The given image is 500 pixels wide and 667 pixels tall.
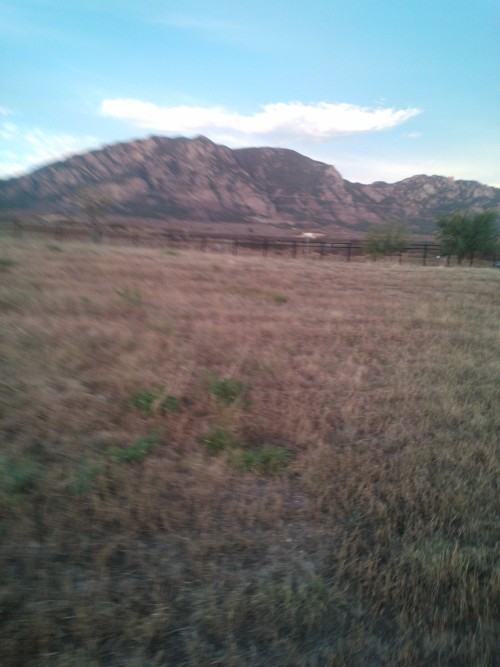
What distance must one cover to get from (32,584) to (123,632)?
701 mm

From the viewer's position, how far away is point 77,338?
783cm

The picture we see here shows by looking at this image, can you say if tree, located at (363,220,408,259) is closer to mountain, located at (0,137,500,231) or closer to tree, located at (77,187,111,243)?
tree, located at (77,187,111,243)

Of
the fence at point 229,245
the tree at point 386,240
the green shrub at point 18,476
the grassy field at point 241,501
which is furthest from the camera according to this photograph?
the tree at point 386,240

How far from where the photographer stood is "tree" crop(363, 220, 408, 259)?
43.3m

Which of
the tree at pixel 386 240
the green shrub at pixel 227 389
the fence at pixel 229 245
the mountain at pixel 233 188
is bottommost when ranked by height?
the green shrub at pixel 227 389

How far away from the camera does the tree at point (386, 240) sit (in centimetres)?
4328

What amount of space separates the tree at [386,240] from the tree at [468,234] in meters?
3.59

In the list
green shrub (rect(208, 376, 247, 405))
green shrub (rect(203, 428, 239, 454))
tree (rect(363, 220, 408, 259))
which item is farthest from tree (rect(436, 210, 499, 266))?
green shrub (rect(203, 428, 239, 454))

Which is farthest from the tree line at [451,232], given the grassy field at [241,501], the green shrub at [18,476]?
the green shrub at [18,476]

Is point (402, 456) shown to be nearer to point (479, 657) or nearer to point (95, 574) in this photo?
point (479, 657)

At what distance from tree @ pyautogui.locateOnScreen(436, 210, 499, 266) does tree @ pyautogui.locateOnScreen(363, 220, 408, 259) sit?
3.59 metres

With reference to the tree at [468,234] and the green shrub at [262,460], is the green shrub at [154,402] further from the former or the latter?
the tree at [468,234]

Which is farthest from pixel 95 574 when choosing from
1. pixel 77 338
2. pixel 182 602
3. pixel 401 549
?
pixel 77 338

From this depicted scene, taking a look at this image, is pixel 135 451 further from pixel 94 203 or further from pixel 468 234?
pixel 468 234
